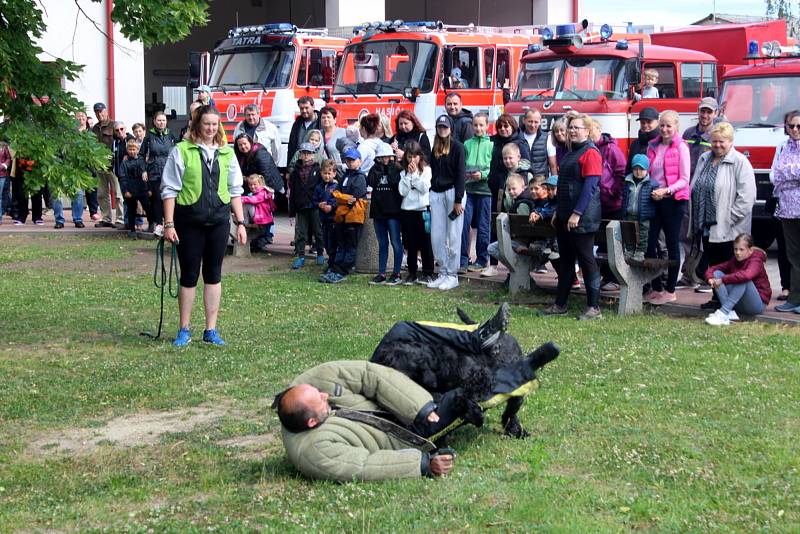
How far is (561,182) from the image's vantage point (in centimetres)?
1133

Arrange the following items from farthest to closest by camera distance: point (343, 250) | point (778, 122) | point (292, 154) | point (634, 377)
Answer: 1. point (292, 154)
2. point (778, 122)
3. point (343, 250)
4. point (634, 377)

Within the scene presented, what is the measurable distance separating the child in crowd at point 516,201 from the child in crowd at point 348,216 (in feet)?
6.21

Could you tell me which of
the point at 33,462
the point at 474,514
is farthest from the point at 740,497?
the point at 33,462

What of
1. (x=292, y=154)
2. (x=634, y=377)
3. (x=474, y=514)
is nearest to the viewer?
(x=474, y=514)

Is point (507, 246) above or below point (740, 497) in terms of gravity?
above

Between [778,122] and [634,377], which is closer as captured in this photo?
[634,377]

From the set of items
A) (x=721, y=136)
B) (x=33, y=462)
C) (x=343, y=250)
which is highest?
(x=721, y=136)

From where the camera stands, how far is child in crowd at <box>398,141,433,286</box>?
1345 centimetres

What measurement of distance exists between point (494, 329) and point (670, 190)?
5.54 m

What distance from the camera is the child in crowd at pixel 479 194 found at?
1423 cm

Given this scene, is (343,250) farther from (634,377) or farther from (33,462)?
(33,462)

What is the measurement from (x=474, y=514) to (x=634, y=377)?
3.22 meters

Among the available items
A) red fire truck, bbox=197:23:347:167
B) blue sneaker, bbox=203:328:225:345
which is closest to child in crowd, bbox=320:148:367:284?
blue sneaker, bbox=203:328:225:345

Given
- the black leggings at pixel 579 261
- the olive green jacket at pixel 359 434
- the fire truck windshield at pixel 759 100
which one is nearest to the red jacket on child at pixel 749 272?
the black leggings at pixel 579 261
